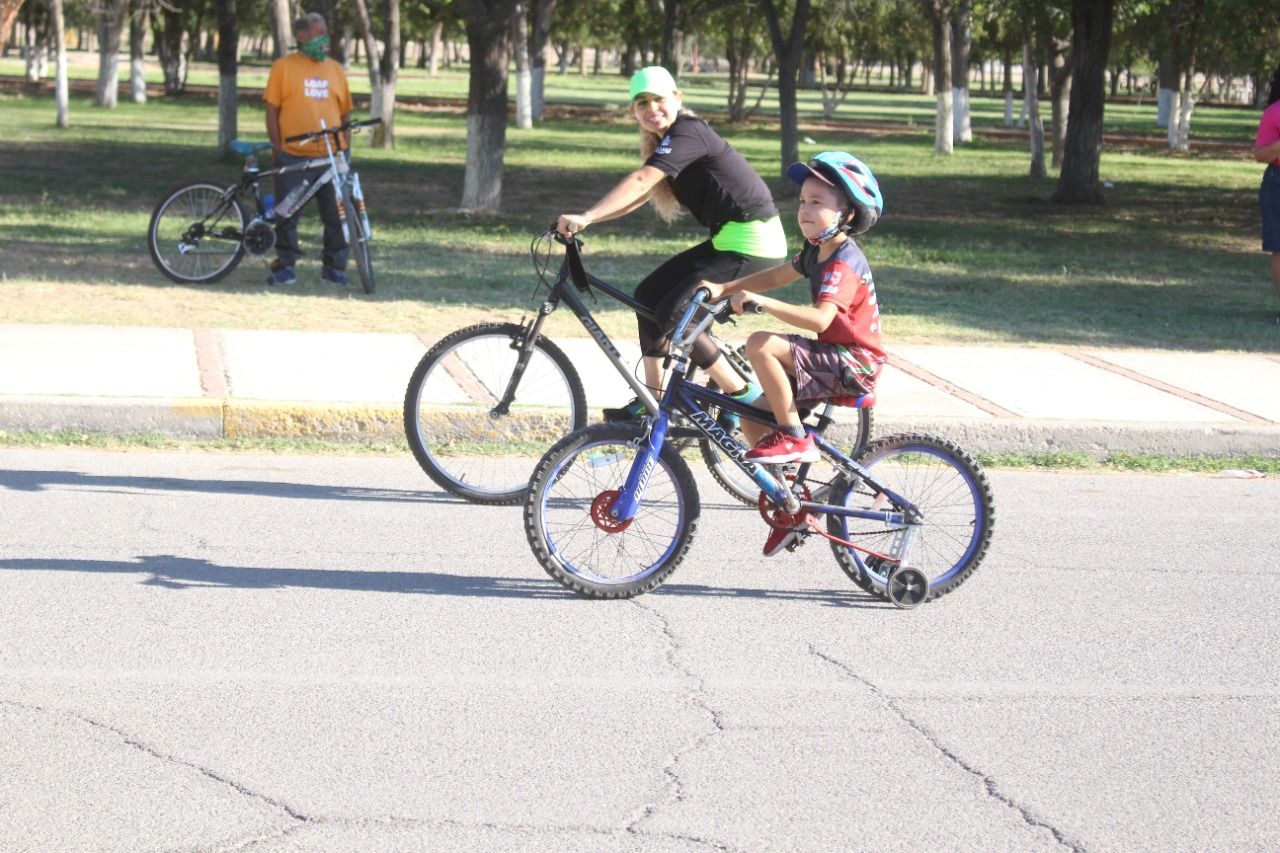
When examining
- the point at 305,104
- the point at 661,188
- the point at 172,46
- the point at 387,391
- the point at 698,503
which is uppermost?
the point at 172,46

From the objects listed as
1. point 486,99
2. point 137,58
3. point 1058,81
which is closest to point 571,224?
point 486,99

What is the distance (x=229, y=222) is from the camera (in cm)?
1298

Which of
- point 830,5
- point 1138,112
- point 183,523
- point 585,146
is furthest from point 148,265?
point 1138,112

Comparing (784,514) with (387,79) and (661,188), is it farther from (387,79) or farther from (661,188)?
(387,79)

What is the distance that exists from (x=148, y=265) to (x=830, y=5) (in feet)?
131

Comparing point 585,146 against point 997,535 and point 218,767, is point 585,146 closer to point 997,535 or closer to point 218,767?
point 997,535

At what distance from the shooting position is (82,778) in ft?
14.3

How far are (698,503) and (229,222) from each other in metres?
7.94

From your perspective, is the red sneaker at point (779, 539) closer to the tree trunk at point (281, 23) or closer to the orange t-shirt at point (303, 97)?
the orange t-shirt at point (303, 97)

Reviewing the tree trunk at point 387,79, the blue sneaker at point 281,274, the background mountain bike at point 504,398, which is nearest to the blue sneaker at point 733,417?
the background mountain bike at point 504,398

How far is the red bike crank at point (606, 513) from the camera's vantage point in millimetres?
6020

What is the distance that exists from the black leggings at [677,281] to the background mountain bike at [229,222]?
5.59 metres

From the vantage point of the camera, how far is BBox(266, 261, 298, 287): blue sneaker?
42.7 ft

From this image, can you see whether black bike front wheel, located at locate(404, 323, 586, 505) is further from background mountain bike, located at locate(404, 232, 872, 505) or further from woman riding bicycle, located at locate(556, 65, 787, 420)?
woman riding bicycle, located at locate(556, 65, 787, 420)
